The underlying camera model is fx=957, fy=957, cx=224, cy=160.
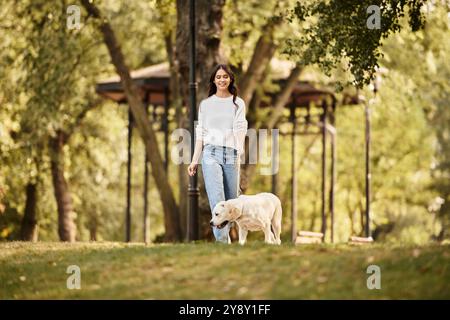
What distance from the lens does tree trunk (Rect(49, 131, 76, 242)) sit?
1240 inches

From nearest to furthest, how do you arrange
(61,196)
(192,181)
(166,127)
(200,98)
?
(192,181) < (200,98) < (166,127) < (61,196)

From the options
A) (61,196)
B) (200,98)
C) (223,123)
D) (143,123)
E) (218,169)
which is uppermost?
(200,98)

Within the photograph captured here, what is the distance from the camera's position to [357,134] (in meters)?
43.1

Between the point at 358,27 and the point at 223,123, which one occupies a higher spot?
the point at 358,27

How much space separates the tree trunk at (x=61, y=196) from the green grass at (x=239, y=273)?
20102mm

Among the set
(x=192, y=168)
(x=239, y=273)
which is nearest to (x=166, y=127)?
(x=192, y=168)

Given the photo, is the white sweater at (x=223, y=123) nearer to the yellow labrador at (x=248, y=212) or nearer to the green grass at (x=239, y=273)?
the yellow labrador at (x=248, y=212)

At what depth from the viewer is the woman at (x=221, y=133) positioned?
12000mm

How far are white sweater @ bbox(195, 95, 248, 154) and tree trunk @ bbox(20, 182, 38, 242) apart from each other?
19761 mm

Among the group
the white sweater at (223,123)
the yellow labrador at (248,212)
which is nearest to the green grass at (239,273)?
the yellow labrador at (248,212)

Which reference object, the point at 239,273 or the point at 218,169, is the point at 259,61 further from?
the point at 239,273

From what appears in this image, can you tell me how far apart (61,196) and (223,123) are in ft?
67.9

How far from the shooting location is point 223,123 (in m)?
12.0

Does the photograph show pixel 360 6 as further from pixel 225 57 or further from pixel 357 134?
pixel 357 134
